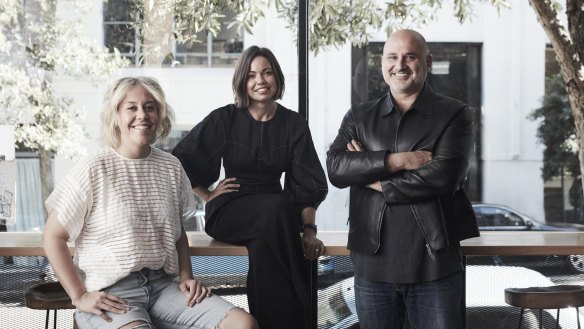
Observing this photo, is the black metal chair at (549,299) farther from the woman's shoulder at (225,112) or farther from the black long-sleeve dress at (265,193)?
the woman's shoulder at (225,112)

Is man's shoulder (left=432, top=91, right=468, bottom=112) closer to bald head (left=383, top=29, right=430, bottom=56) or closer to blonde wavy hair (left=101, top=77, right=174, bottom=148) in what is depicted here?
bald head (left=383, top=29, right=430, bottom=56)

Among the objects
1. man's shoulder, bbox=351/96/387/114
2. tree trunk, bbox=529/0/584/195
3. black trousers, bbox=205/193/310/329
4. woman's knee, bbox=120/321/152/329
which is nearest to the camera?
woman's knee, bbox=120/321/152/329

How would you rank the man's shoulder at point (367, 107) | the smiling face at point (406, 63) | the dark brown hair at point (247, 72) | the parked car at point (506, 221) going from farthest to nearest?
the parked car at point (506, 221), the dark brown hair at point (247, 72), the man's shoulder at point (367, 107), the smiling face at point (406, 63)

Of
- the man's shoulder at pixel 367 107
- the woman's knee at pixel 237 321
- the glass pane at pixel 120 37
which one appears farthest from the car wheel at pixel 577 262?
the glass pane at pixel 120 37

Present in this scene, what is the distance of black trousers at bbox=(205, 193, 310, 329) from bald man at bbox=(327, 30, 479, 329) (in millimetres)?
346

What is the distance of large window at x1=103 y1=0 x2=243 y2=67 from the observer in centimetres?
450

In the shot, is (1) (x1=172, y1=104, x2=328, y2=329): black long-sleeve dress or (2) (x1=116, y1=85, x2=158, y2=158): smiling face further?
(1) (x1=172, y1=104, x2=328, y2=329): black long-sleeve dress

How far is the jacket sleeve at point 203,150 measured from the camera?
11.0 feet

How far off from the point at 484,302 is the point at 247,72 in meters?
1.66

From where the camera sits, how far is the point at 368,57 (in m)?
5.11

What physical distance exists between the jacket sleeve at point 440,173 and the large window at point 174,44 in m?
2.00

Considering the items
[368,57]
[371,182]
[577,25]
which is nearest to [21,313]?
[371,182]

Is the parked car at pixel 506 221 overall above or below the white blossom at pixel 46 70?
below

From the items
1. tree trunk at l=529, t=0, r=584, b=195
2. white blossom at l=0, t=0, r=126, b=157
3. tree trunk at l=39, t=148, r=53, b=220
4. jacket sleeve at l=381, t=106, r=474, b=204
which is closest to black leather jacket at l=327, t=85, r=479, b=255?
jacket sleeve at l=381, t=106, r=474, b=204
